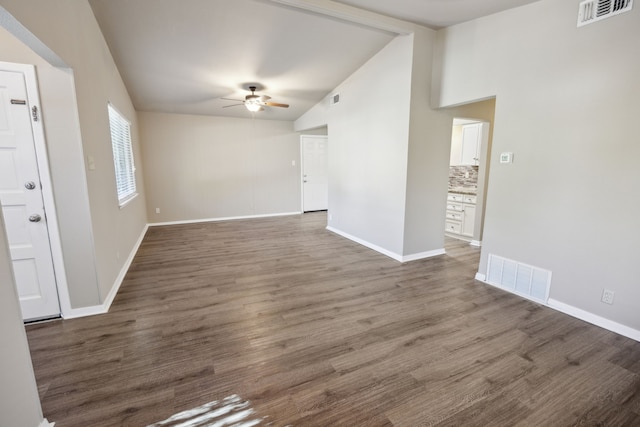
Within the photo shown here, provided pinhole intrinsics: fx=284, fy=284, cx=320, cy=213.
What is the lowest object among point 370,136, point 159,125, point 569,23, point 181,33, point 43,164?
point 43,164

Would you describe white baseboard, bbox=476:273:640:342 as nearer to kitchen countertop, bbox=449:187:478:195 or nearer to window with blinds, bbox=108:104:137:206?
kitchen countertop, bbox=449:187:478:195

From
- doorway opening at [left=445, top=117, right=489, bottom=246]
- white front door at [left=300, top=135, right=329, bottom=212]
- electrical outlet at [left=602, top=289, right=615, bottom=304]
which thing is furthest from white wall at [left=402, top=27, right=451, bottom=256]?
white front door at [left=300, top=135, right=329, bottom=212]

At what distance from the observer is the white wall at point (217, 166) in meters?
6.36

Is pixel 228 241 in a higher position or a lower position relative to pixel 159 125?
lower

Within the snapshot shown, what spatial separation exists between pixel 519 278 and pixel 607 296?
2.32 ft

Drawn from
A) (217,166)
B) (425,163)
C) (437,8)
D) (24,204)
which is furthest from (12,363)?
(217,166)

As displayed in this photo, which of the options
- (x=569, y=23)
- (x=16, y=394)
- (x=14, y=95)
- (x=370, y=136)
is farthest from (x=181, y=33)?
(x=569, y=23)

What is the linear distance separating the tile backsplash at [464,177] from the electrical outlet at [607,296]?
2.99 meters

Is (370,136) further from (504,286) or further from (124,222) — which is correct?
(124,222)

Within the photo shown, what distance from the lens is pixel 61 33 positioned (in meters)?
2.13

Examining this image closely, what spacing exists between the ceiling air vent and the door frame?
15.0ft

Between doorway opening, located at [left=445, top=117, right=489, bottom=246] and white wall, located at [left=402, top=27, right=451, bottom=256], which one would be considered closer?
white wall, located at [left=402, top=27, right=451, bottom=256]

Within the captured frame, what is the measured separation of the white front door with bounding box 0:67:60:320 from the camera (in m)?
2.25

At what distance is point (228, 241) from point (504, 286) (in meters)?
4.26
